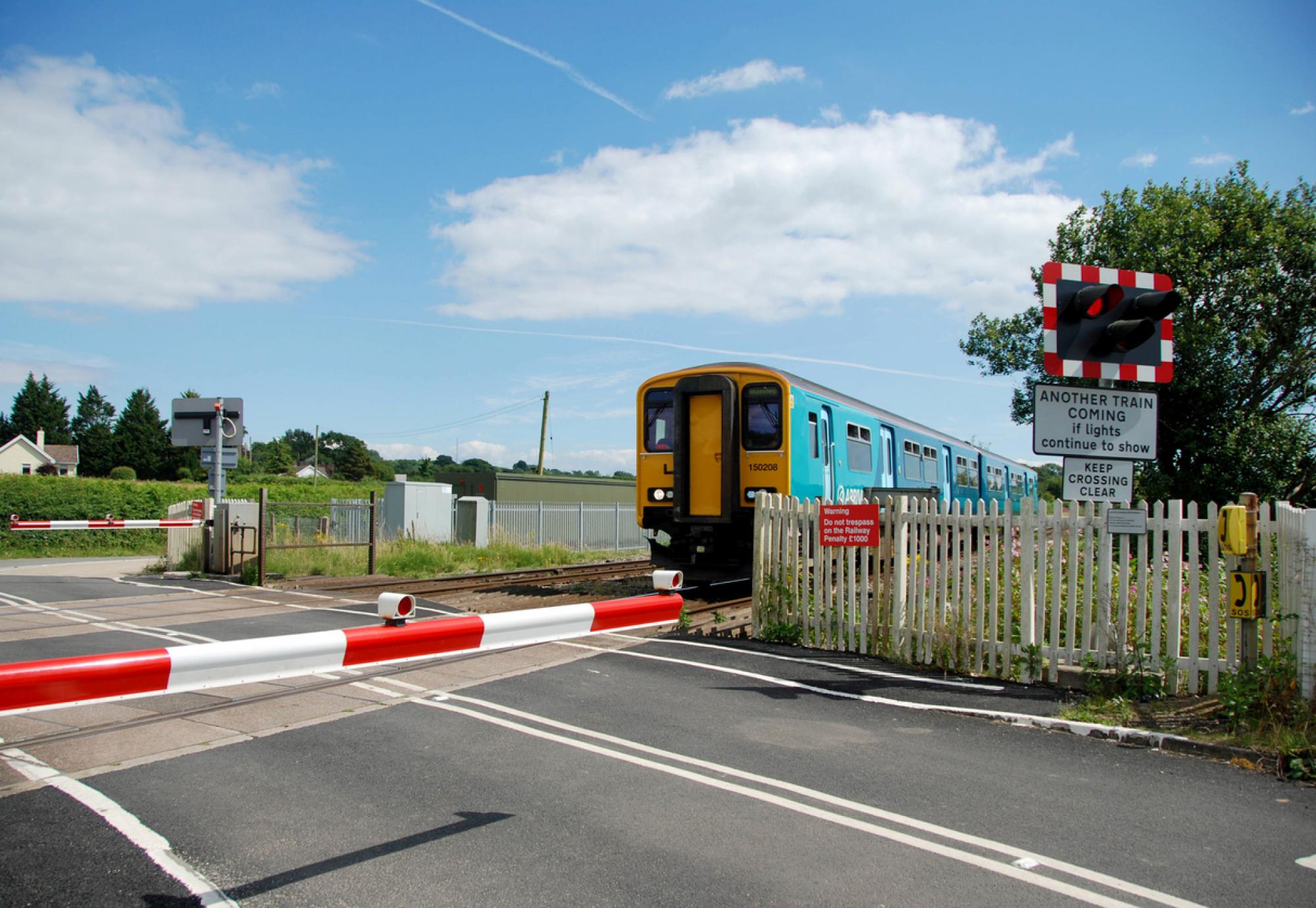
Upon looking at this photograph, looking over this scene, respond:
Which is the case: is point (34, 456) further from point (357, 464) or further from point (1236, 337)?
point (1236, 337)

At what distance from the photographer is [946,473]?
893 inches

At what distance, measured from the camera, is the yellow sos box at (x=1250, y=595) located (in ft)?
21.1

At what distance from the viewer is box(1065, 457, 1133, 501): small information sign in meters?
7.34

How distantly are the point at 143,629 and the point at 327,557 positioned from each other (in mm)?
7773

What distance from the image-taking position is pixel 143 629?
34.8 ft

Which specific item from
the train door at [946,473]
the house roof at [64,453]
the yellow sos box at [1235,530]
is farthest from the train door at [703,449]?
the house roof at [64,453]

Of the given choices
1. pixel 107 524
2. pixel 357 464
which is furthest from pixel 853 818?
pixel 357 464

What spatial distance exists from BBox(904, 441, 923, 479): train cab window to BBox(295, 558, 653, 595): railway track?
5.99 meters

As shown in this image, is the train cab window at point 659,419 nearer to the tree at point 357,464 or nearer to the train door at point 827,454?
the train door at point 827,454

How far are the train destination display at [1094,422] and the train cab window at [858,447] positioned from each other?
317 inches

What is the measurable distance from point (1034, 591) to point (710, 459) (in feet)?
20.6

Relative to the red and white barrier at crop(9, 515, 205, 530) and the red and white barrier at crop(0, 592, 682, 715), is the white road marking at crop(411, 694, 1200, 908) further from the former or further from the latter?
the red and white barrier at crop(9, 515, 205, 530)

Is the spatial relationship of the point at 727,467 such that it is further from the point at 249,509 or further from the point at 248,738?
the point at 249,509

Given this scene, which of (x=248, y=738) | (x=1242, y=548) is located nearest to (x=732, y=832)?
(x=248, y=738)
